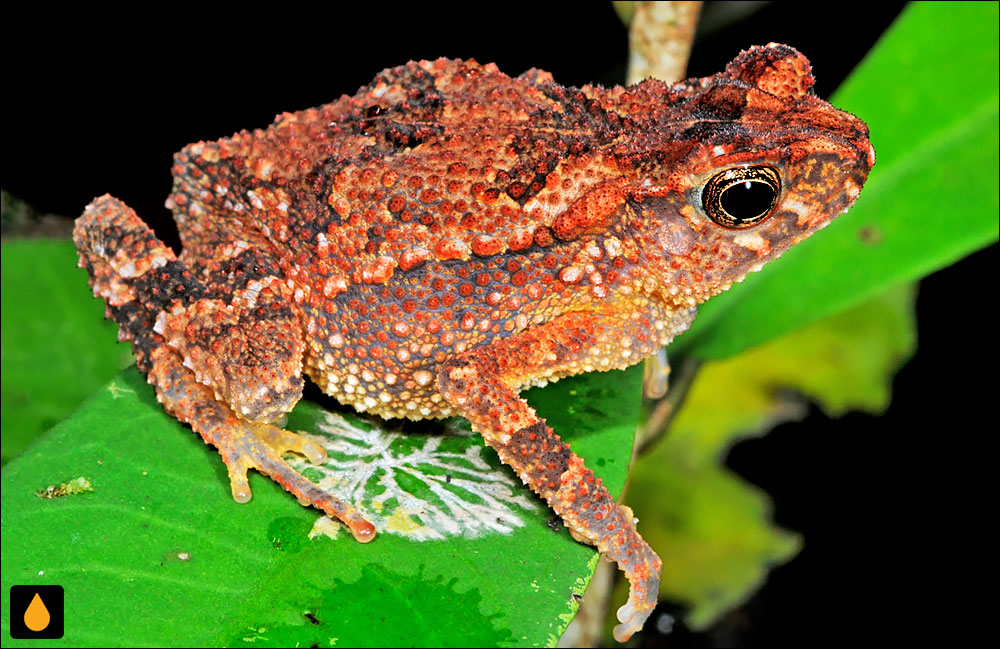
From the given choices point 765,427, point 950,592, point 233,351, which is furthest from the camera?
point 765,427

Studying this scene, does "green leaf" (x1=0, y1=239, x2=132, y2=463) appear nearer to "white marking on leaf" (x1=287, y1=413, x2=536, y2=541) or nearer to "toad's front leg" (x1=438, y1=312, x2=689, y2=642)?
"white marking on leaf" (x1=287, y1=413, x2=536, y2=541)

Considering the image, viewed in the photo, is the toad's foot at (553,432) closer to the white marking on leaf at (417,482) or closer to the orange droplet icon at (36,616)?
the white marking on leaf at (417,482)

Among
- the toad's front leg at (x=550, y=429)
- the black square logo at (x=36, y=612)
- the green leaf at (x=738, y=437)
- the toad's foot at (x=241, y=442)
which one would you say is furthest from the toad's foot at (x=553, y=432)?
the green leaf at (x=738, y=437)

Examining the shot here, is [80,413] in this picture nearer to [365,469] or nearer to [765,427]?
[365,469]

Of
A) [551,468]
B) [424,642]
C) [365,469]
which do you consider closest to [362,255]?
[365,469]

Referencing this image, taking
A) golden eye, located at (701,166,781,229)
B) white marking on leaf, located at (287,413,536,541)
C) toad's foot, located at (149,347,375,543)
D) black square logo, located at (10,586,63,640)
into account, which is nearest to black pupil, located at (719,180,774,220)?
golden eye, located at (701,166,781,229)

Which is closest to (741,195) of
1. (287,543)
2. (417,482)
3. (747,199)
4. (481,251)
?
(747,199)

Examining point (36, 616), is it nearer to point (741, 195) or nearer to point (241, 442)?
point (241, 442)
